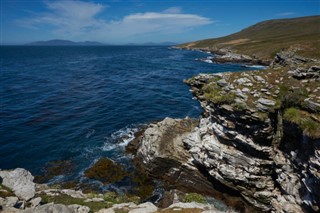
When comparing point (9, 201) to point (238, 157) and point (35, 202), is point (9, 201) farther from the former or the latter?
point (238, 157)

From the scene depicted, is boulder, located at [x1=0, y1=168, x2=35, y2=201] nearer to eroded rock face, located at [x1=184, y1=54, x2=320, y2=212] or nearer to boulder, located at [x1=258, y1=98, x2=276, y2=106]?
eroded rock face, located at [x1=184, y1=54, x2=320, y2=212]

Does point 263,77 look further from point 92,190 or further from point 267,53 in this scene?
point 267,53

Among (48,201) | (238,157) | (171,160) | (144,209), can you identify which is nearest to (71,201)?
(48,201)

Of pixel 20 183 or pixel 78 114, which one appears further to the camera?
pixel 78 114

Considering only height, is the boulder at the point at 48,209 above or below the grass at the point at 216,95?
below

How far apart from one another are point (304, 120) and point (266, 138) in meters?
3.99

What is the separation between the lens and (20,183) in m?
20.2

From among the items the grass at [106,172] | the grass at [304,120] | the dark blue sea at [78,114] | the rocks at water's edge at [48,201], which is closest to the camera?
the rocks at water's edge at [48,201]

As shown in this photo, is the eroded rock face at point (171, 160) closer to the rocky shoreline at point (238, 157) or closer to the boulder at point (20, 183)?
the rocky shoreline at point (238, 157)

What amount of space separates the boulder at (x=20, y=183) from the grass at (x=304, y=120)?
67.8ft

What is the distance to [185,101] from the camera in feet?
193

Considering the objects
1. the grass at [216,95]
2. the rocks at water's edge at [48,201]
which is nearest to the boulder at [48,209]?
the rocks at water's edge at [48,201]

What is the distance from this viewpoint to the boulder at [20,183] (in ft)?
61.7

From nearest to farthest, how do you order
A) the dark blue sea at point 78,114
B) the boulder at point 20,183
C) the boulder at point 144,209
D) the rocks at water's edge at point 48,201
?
A: the rocks at water's edge at point 48,201, the boulder at point 144,209, the boulder at point 20,183, the dark blue sea at point 78,114
